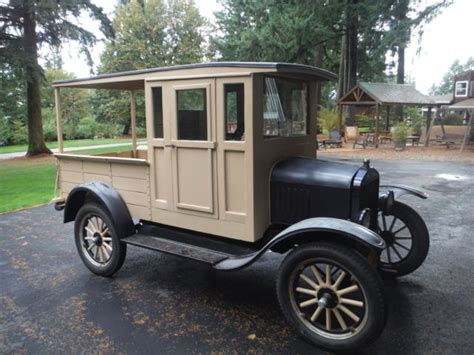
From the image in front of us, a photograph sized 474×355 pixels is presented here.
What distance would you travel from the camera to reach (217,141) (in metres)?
3.39

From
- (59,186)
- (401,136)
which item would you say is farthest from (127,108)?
(59,186)

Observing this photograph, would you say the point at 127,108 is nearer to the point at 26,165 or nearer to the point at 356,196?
the point at 26,165

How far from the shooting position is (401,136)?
16.4m

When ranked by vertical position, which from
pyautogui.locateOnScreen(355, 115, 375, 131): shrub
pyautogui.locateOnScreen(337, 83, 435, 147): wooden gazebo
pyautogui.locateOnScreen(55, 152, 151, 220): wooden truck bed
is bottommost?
pyautogui.locateOnScreen(55, 152, 151, 220): wooden truck bed

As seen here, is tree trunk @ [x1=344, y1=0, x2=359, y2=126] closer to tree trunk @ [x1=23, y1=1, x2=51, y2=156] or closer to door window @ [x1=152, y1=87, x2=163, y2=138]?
tree trunk @ [x1=23, y1=1, x2=51, y2=156]

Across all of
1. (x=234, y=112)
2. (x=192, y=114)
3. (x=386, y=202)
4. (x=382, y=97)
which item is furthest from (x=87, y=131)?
(x=386, y=202)

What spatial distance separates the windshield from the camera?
3.43 meters

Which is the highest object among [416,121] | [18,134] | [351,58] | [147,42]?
[147,42]

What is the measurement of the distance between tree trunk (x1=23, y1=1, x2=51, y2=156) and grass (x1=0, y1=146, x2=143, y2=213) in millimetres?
1080

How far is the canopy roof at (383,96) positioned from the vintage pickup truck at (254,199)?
1501cm

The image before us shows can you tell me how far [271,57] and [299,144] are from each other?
15755 millimetres

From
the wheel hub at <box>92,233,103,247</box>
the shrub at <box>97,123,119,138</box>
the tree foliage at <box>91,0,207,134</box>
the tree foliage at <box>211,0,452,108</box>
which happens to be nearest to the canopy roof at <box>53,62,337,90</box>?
the wheel hub at <box>92,233,103,247</box>

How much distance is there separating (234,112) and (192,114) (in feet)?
1.44

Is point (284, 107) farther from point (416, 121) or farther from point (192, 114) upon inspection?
point (416, 121)
